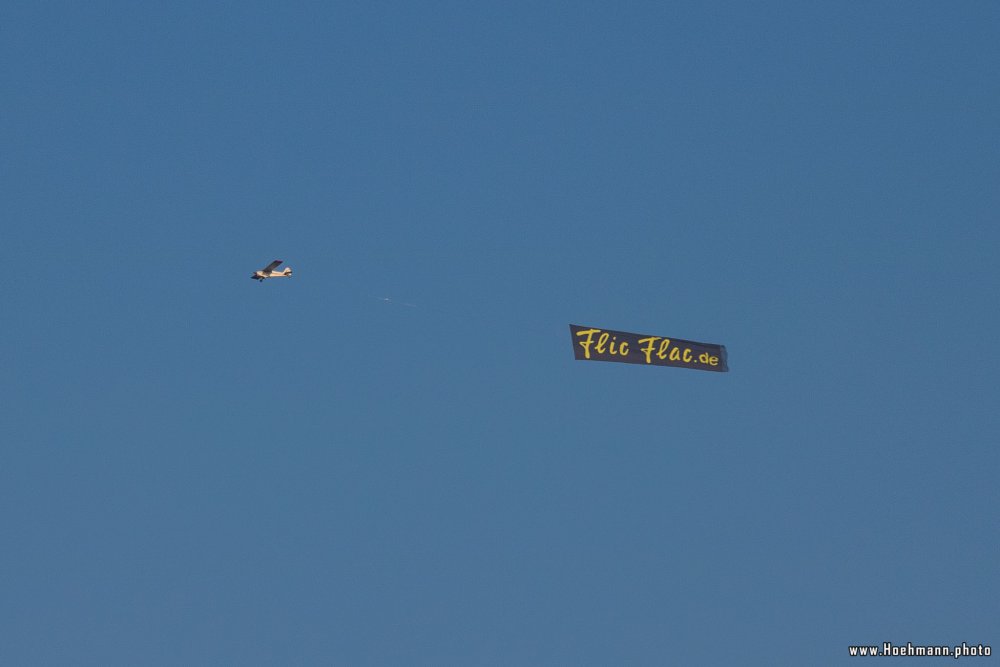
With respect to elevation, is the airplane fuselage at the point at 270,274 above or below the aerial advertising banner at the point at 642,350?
above

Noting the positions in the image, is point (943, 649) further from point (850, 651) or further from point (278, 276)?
point (278, 276)

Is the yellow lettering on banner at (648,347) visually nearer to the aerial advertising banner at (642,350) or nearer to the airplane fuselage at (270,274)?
the aerial advertising banner at (642,350)

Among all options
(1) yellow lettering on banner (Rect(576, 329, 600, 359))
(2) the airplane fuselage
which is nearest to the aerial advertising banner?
(1) yellow lettering on banner (Rect(576, 329, 600, 359))

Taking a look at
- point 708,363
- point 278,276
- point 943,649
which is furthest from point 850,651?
point 278,276

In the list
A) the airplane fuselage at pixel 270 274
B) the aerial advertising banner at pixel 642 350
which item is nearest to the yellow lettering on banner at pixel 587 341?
the aerial advertising banner at pixel 642 350

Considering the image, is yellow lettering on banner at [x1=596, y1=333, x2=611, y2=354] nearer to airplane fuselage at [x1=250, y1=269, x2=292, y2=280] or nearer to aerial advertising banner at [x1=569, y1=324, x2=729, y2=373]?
aerial advertising banner at [x1=569, y1=324, x2=729, y2=373]

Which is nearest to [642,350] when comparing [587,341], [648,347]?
[648,347]

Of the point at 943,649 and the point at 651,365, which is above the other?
the point at 651,365
